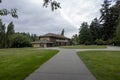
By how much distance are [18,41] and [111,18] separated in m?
39.6

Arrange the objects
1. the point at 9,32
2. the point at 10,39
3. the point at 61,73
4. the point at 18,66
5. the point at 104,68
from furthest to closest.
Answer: the point at 9,32 < the point at 10,39 < the point at 18,66 < the point at 104,68 < the point at 61,73

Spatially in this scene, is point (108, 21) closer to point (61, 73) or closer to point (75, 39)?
point (75, 39)

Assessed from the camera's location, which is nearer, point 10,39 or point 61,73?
point 61,73

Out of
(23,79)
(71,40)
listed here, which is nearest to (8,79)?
(23,79)

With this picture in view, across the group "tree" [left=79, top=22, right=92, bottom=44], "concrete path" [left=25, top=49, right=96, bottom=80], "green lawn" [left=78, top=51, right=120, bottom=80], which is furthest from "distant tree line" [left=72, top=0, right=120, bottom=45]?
"concrete path" [left=25, top=49, right=96, bottom=80]

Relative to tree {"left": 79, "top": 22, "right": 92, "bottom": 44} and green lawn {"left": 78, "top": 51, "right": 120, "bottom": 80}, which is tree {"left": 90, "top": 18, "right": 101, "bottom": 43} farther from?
green lawn {"left": 78, "top": 51, "right": 120, "bottom": 80}

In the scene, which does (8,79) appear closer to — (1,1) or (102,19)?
(1,1)

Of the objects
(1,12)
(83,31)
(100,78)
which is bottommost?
(100,78)

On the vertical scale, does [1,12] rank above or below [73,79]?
above

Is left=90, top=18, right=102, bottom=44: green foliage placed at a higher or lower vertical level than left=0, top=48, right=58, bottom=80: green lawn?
higher

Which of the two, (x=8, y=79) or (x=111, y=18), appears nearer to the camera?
(x=8, y=79)

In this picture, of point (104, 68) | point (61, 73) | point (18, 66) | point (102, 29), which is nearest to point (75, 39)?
point (102, 29)

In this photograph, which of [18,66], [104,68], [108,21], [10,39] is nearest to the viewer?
[104,68]

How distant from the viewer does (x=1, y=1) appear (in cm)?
610
